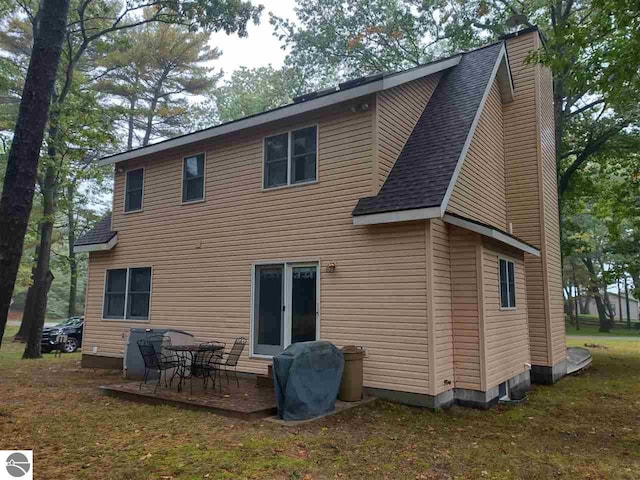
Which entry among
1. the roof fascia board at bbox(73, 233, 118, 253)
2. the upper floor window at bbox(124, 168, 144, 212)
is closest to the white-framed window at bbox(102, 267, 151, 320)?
the roof fascia board at bbox(73, 233, 118, 253)

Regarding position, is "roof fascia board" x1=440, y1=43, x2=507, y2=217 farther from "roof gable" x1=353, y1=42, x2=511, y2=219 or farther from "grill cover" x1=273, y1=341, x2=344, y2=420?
"grill cover" x1=273, y1=341, x2=344, y2=420

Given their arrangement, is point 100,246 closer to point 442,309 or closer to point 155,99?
point 442,309

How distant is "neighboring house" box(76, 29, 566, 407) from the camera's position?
725cm

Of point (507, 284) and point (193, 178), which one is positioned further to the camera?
point (193, 178)

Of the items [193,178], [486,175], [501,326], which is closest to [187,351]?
[193,178]

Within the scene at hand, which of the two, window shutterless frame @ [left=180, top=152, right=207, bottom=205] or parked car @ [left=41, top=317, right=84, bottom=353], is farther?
parked car @ [left=41, top=317, right=84, bottom=353]

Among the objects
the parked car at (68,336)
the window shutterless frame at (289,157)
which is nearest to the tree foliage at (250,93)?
the parked car at (68,336)

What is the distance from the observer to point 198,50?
24.6 metres

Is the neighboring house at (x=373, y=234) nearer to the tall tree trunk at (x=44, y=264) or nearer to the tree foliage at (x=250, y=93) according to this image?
the tall tree trunk at (x=44, y=264)

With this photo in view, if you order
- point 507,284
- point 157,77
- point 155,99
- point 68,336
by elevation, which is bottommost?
point 68,336

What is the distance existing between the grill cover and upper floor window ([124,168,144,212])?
7065mm

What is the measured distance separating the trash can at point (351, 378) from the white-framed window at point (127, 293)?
576 centimetres

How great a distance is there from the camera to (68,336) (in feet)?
55.5

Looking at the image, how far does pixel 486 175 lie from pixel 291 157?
4057 mm
